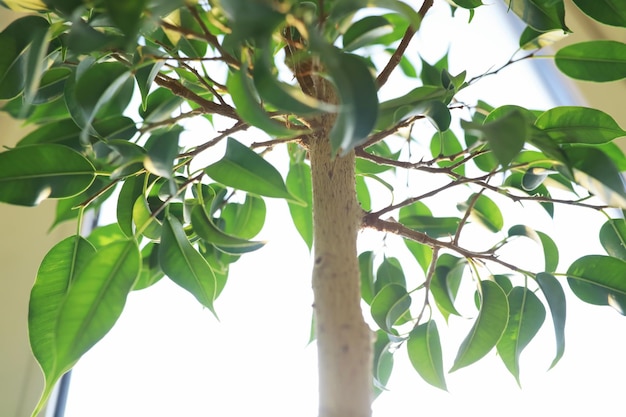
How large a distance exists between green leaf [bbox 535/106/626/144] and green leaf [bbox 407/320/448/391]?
0.79ft

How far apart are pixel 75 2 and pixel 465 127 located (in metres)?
0.29

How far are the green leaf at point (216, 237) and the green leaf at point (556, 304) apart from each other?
27cm

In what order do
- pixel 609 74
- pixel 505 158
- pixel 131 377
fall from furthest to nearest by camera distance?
pixel 131 377
pixel 609 74
pixel 505 158

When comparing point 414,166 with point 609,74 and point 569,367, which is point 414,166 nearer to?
point 609,74

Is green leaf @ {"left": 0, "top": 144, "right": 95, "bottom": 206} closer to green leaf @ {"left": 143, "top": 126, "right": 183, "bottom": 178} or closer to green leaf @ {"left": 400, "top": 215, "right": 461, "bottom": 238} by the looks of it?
green leaf @ {"left": 143, "top": 126, "right": 183, "bottom": 178}

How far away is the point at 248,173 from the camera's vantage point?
0.44 metres

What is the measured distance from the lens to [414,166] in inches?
21.3

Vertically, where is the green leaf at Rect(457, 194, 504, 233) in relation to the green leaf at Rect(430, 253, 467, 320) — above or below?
above

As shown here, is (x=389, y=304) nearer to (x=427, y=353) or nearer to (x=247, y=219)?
(x=427, y=353)

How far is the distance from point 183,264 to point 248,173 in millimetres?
112

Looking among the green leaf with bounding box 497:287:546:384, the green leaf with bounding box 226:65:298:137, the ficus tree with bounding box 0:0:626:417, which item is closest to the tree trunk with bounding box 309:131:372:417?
the ficus tree with bounding box 0:0:626:417

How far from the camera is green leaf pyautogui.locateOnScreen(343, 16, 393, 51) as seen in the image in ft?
1.50

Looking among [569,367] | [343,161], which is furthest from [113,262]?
[569,367]

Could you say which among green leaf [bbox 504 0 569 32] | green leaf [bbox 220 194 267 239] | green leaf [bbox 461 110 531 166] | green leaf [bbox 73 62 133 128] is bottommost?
green leaf [bbox 461 110 531 166]
